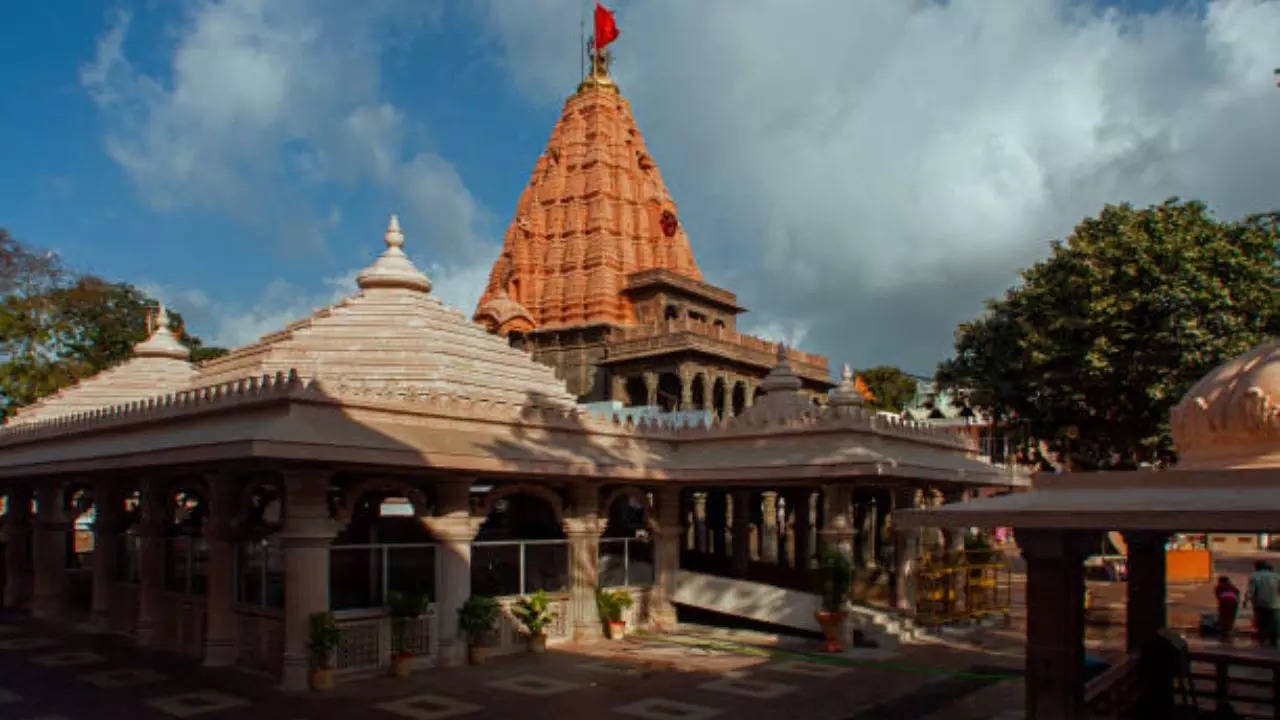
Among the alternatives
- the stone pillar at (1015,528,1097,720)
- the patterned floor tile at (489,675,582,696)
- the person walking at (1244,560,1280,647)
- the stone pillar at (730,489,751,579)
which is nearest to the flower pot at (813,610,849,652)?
the patterned floor tile at (489,675,582,696)

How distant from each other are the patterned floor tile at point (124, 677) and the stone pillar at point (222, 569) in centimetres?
110

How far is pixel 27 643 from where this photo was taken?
19.0 meters

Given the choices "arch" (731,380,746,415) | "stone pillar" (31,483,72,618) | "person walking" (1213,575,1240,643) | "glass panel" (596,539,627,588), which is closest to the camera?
"person walking" (1213,575,1240,643)

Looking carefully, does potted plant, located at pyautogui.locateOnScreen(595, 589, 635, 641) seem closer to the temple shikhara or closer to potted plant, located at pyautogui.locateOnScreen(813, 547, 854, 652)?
the temple shikhara

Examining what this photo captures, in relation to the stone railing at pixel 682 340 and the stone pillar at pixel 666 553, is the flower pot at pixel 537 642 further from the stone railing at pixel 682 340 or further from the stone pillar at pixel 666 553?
the stone railing at pixel 682 340

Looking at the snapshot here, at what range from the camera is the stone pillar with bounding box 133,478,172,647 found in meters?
19.2

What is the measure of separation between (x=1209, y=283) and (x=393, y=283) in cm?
1864

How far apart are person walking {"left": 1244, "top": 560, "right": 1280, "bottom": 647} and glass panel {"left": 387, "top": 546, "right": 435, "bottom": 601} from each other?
14.8 meters

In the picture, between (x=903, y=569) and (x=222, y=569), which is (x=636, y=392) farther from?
(x=222, y=569)

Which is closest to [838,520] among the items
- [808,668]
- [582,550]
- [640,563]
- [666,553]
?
[808,668]

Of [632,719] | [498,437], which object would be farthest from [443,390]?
[632,719]

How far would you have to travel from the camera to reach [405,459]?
47.7ft

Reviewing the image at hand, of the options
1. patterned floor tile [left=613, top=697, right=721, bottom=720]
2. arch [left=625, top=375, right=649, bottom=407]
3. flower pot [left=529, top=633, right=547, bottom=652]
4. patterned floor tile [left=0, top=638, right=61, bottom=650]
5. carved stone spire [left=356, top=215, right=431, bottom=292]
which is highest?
carved stone spire [left=356, top=215, right=431, bottom=292]

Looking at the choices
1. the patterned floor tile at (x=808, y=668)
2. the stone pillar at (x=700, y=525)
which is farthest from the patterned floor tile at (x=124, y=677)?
the stone pillar at (x=700, y=525)
